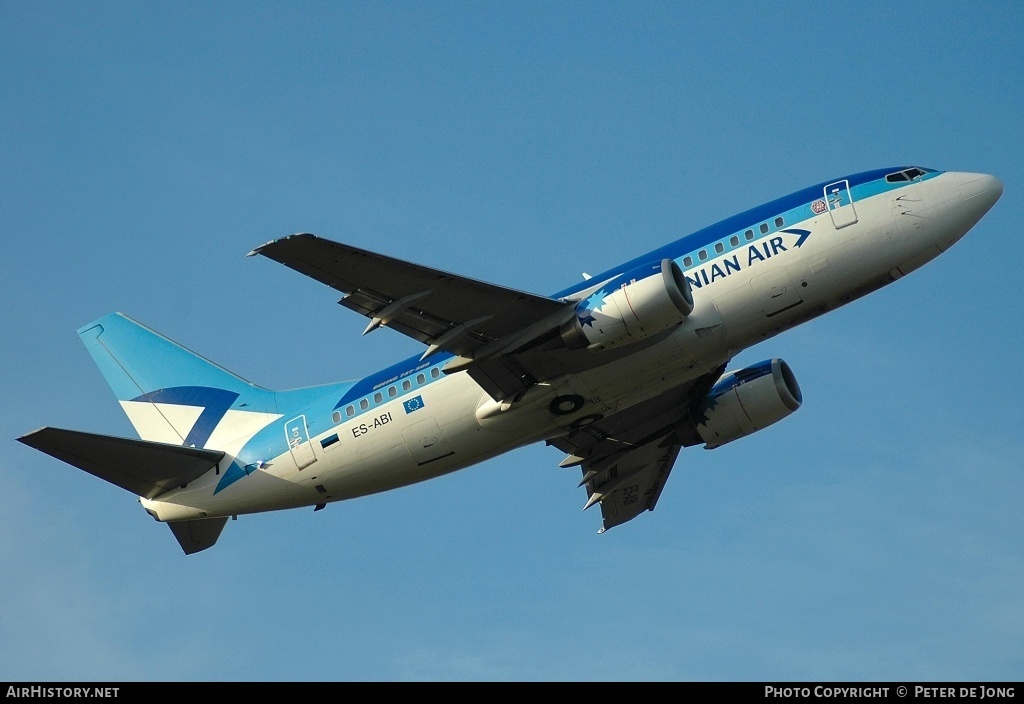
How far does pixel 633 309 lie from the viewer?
3114 cm

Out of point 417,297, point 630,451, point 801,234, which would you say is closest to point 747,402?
point 630,451

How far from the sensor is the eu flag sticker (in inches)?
1361

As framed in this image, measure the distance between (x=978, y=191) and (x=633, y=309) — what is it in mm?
10637

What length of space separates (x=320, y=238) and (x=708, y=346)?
35.9 ft

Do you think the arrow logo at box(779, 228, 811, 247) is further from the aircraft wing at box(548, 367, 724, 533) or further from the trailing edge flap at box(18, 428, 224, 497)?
the trailing edge flap at box(18, 428, 224, 497)

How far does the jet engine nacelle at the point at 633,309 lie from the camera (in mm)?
31000

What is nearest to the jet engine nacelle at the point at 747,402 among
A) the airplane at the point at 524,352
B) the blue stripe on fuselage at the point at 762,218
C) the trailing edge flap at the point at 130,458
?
the airplane at the point at 524,352

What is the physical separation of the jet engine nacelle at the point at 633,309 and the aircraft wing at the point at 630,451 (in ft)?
22.2

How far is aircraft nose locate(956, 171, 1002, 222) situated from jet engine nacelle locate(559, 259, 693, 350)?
842 cm

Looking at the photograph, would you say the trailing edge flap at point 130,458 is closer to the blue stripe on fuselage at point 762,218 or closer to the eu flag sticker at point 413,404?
the eu flag sticker at point 413,404

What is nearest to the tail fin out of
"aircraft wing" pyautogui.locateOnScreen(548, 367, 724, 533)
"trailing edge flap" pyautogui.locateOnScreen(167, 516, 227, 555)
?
"trailing edge flap" pyautogui.locateOnScreen(167, 516, 227, 555)

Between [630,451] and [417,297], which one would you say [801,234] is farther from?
[630,451]
